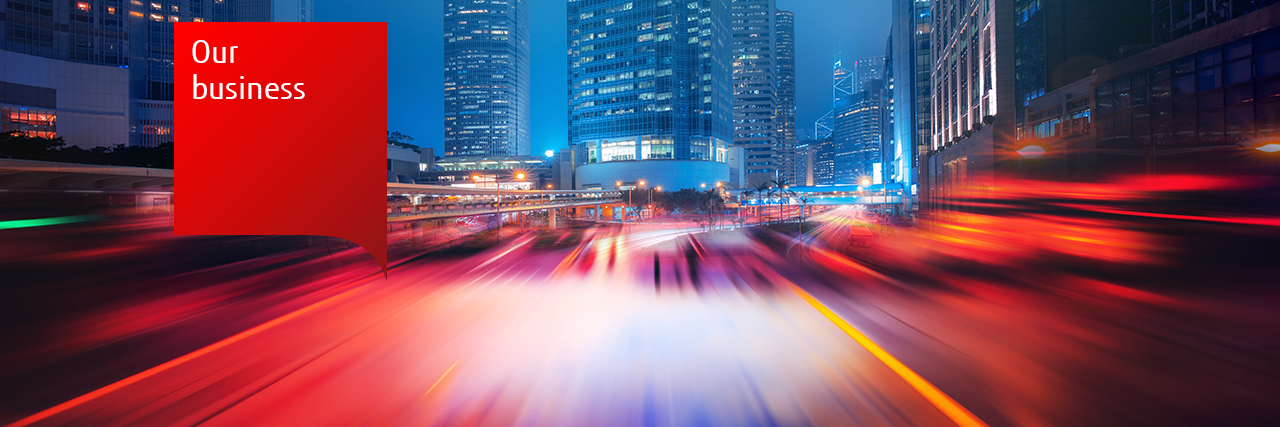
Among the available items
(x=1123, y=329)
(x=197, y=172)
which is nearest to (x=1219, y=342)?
(x=1123, y=329)

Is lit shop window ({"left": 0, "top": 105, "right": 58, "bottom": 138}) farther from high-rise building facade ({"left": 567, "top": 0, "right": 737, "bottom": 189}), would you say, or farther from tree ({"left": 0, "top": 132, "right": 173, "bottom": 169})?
high-rise building facade ({"left": 567, "top": 0, "right": 737, "bottom": 189})

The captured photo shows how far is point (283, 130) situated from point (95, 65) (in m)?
89.4

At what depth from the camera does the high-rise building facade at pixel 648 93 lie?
372 ft

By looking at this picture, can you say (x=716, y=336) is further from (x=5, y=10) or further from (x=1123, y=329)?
(x=5, y=10)

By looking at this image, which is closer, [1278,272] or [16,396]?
[16,396]

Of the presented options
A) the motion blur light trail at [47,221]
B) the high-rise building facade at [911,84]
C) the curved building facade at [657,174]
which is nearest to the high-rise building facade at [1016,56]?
the high-rise building facade at [911,84]

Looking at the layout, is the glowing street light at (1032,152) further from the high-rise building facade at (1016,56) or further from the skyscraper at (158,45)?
the skyscraper at (158,45)

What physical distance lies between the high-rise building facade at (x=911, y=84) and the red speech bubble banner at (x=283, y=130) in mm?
88390

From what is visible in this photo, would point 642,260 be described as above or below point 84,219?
below

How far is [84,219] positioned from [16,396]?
55.0ft

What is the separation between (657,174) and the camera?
111 metres

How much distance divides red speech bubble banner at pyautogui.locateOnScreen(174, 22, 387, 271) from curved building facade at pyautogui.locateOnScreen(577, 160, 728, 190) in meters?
104

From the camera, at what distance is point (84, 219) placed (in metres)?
16.9

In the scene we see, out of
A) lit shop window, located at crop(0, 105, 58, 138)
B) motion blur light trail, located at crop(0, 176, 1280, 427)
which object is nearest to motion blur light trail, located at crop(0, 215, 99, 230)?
motion blur light trail, located at crop(0, 176, 1280, 427)
